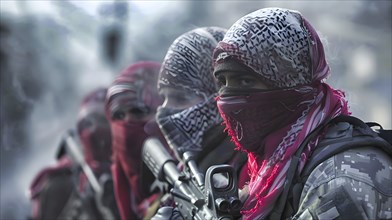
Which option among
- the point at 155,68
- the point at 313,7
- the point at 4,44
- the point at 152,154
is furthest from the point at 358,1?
the point at 4,44

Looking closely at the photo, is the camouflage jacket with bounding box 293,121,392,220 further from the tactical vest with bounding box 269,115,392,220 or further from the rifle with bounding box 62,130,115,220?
the rifle with bounding box 62,130,115,220

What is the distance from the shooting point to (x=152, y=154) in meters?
4.14

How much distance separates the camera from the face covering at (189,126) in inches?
152

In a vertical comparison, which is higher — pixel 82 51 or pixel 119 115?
pixel 119 115

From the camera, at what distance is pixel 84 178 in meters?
6.91

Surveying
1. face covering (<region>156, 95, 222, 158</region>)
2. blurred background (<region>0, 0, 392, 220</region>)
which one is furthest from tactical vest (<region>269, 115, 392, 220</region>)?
blurred background (<region>0, 0, 392, 220</region>)

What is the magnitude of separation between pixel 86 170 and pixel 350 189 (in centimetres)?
471

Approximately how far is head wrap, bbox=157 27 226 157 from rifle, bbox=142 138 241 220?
16 centimetres

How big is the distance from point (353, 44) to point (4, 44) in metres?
3.94

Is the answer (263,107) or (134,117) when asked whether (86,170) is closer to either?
(134,117)

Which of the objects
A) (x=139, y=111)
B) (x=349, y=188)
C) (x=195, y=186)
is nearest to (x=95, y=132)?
(x=139, y=111)

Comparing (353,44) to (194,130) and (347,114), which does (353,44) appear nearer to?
(194,130)

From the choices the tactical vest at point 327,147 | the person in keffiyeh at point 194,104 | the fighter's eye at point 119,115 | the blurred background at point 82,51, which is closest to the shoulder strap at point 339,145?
the tactical vest at point 327,147

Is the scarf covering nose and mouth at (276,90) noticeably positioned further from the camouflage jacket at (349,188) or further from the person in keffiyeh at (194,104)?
the person in keffiyeh at (194,104)
